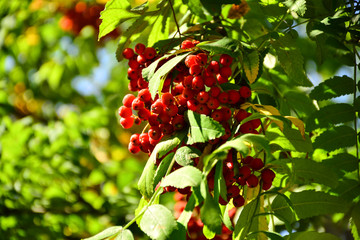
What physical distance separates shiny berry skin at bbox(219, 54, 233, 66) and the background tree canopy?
0.04 metres

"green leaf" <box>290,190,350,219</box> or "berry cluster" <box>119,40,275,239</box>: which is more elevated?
"berry cluster" <box>119,40,275,239</box>

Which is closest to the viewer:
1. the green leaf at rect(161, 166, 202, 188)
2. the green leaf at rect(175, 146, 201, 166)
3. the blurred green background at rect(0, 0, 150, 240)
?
the green leaf at rect(161, 166, 202, 188)

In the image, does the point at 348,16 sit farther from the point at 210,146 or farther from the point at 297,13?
the point at 210,146

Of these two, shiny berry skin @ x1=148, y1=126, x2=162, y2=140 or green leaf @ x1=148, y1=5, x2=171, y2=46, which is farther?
green leaf @ x1=148, y1=5, x2=171, y2=46

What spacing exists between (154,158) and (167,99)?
0.47 feet

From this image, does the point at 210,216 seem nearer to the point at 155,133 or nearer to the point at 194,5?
the point at 155,133

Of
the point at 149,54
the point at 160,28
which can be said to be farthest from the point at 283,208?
the point at 160,28

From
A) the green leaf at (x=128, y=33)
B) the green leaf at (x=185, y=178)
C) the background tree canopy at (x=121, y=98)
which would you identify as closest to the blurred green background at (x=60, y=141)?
the background tree canopy at (x=121, y=98)

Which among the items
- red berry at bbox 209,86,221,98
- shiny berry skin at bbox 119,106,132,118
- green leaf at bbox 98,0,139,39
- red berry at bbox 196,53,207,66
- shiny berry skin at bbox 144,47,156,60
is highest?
green leaf at bbox 98,0,139,39

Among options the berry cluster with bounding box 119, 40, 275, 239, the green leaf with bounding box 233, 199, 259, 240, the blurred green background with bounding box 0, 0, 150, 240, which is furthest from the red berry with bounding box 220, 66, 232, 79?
the blurred green background with bounding box 0, 0, 150, 240

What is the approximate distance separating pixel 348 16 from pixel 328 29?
8cm

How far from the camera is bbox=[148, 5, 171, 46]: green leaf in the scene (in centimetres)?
142

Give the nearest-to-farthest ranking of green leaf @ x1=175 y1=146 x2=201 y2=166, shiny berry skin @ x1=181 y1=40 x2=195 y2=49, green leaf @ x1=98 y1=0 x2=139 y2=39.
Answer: green leaf @ x1=175 y1=146 x2=201 y2=166
shiny berry skin @ x1=181 y1=40 x2=195 y2=49
green leaf @ x1=98 y1=0 x2=139 y2=39

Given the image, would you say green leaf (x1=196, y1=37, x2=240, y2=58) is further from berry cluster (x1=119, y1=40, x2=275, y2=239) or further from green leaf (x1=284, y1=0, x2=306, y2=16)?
green leaf (x1=284, y1=0, x2=306, y2=16)
